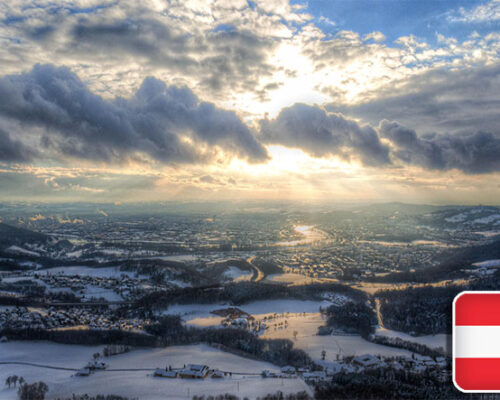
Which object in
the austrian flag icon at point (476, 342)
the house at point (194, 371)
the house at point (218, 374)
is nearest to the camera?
the austrian flag icon at point (476, 342)

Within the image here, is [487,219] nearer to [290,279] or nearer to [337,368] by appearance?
[290,279]

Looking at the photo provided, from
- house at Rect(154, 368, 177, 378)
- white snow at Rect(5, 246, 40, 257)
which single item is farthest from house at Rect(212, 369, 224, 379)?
white snow at Rect(5, 246, 40, 257)

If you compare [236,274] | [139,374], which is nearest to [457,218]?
[236,274]

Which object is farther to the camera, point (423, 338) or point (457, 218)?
point (457, 218)

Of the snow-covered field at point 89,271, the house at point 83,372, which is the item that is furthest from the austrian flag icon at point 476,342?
the snow-covered field at point 89,271

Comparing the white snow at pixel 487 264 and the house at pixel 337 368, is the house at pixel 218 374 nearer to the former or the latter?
the house at pixel 337 368

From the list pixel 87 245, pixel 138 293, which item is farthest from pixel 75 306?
pixel 87 245

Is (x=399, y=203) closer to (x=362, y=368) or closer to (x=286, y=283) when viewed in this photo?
(x=286, y=283)
